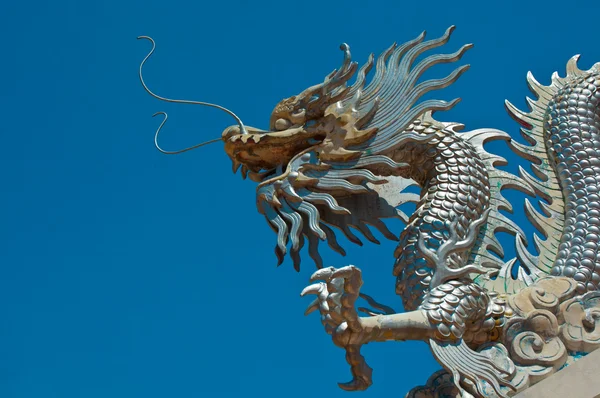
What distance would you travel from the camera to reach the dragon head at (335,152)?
1175cm

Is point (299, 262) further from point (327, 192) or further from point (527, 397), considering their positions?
point (527, 397)

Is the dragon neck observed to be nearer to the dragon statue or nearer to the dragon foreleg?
the dragon statue

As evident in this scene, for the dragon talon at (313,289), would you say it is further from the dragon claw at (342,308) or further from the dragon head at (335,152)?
the dragon head at (335,152)

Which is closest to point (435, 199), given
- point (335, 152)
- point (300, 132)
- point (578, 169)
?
point (335, 152)

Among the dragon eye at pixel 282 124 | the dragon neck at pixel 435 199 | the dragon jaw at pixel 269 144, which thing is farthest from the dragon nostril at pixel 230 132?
the dragon neck at pixel 435 199

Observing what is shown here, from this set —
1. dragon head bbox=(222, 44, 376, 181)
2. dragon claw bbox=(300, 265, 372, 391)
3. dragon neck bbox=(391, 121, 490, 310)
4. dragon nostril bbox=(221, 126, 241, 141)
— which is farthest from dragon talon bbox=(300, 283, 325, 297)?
dragon nostril bbox=(221, 126, 241, 141)

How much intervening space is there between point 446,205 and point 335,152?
1.08 meters

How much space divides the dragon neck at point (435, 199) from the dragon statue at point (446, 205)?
12mm

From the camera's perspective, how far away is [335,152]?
39.2 ft

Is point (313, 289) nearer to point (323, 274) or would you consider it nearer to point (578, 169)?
point (323, 274)

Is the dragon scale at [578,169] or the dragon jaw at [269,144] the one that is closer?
the dragon scale at [578,169]

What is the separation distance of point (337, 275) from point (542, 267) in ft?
8.05

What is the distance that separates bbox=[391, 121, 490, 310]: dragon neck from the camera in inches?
440

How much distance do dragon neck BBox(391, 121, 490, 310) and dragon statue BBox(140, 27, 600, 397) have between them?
0.04ft
